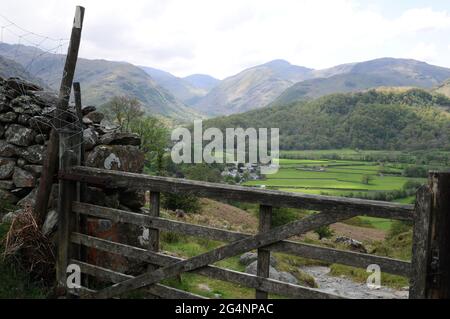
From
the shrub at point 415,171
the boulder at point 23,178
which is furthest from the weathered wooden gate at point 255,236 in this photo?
the shrub at point 415,171

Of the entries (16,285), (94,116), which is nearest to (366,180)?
(94,116)

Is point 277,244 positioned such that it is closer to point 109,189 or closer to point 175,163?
point 109,189

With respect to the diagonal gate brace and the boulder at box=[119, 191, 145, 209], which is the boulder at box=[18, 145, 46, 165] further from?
the diagonal gate brace

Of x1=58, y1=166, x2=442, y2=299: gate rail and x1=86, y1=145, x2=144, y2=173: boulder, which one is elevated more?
x1=86, y1=145, x2=144, y2=173: boulder

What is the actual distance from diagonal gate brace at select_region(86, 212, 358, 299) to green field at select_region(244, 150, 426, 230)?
177 feet

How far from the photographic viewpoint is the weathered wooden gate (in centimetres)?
394

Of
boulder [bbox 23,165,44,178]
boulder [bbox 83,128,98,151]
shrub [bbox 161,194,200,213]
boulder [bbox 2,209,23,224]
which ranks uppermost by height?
boulder [bbox 83,128,98,151]

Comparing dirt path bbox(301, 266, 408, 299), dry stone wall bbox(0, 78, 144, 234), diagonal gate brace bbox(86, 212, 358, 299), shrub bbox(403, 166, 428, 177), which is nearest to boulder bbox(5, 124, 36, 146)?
dry stone wall bbox(0, 78, 144, 234)

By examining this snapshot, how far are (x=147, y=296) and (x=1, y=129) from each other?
4409mm

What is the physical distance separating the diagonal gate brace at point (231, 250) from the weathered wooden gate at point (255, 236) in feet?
0.03

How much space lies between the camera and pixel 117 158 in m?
7.27

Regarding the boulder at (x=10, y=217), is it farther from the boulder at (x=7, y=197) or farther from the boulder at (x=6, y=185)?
the boulder at (x=6, y=185)

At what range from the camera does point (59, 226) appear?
248 inches

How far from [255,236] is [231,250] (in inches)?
15.0
